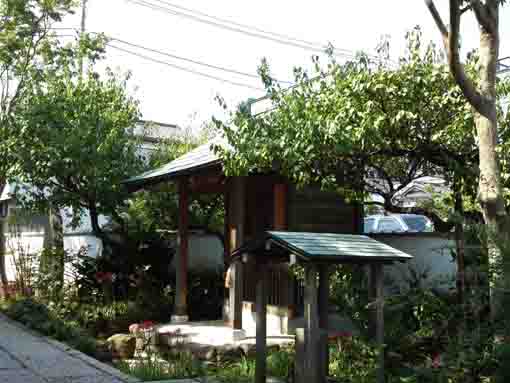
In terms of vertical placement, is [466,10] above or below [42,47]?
below

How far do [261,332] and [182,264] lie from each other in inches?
214

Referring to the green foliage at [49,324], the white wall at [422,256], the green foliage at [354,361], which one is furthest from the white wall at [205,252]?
the green foliage at [354,361]

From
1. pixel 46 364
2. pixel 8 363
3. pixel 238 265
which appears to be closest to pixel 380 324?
pixel 238 265

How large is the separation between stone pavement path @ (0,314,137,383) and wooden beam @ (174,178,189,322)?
2.69m

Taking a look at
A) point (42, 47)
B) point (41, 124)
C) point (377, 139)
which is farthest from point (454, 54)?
point (42, 47)

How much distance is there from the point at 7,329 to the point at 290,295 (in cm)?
545

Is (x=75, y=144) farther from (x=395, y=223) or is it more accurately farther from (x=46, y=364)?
(x=395, y=223)

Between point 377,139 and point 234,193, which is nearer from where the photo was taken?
point 377,139

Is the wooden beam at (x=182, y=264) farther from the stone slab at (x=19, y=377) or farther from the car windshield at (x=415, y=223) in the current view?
the car windshield at (x=415, y=223)

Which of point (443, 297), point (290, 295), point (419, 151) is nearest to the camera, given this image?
point (419, 151)

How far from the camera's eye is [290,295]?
10.8m

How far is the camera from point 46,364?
8594mm

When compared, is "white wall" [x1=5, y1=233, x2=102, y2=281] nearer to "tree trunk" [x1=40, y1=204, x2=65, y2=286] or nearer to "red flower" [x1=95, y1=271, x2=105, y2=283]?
"tree trunk" [x1=40, y1=204, x2=65, y2=286]

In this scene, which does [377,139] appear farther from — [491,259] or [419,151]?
[491,259]
